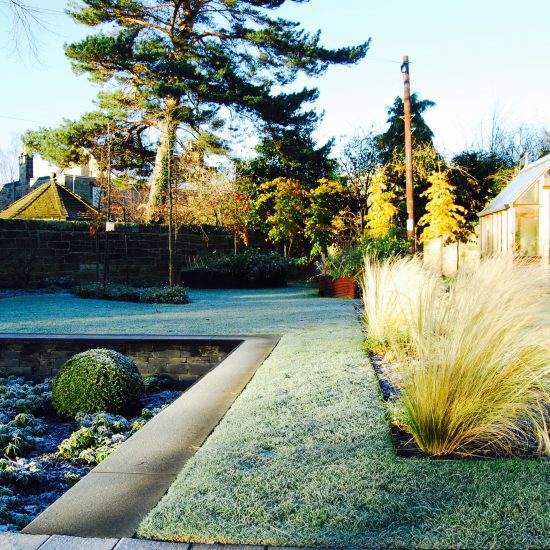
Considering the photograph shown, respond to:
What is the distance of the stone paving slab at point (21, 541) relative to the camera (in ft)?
5.38

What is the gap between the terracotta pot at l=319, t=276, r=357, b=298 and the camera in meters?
10.2

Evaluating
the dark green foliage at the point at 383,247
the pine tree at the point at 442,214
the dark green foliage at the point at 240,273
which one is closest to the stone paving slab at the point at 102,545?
the dark green foliage at the point at 383,247

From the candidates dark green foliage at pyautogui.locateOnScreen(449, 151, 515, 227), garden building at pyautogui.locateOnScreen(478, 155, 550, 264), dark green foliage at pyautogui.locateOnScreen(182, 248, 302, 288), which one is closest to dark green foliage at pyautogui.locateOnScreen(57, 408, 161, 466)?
dark green foliage at pyautogui.locateOnScreen(182, 248, 302, 288)

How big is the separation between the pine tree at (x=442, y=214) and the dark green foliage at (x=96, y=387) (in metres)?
14.8

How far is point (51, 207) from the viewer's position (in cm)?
1748

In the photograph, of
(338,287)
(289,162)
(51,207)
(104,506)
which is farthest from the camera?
(51,207)

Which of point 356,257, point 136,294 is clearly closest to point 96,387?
point 136,294

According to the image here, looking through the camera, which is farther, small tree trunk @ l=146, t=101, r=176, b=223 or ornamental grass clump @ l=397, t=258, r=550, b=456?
small tree trunk @ l=146, t=101, r=176, b=223

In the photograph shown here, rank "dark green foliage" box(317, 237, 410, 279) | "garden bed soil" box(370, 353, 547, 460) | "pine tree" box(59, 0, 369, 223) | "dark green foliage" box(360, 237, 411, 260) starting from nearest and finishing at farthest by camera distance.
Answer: "garden bed soil" box(370, 353, 547, 460), "dark green foliage" box(317, 237, 410, 279), "dark green foliage" box(360, 237, 411, 260), "pine tree" box(59, 0, 369, 223)

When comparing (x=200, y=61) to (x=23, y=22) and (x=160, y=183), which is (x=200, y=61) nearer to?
(x=160, y=183)

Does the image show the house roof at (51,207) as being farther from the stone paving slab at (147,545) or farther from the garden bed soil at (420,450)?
the stone paving slab at (147,545)

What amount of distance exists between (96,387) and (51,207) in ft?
48.7

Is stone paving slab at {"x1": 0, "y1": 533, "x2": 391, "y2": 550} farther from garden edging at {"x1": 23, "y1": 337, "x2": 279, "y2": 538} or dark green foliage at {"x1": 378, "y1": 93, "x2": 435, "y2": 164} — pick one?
dark green foliage at {"x1": 378, "y1": 93, "x2": 435, "y2": 164}

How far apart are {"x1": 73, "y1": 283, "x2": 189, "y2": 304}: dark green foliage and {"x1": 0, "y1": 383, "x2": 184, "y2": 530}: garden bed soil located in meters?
5.15
